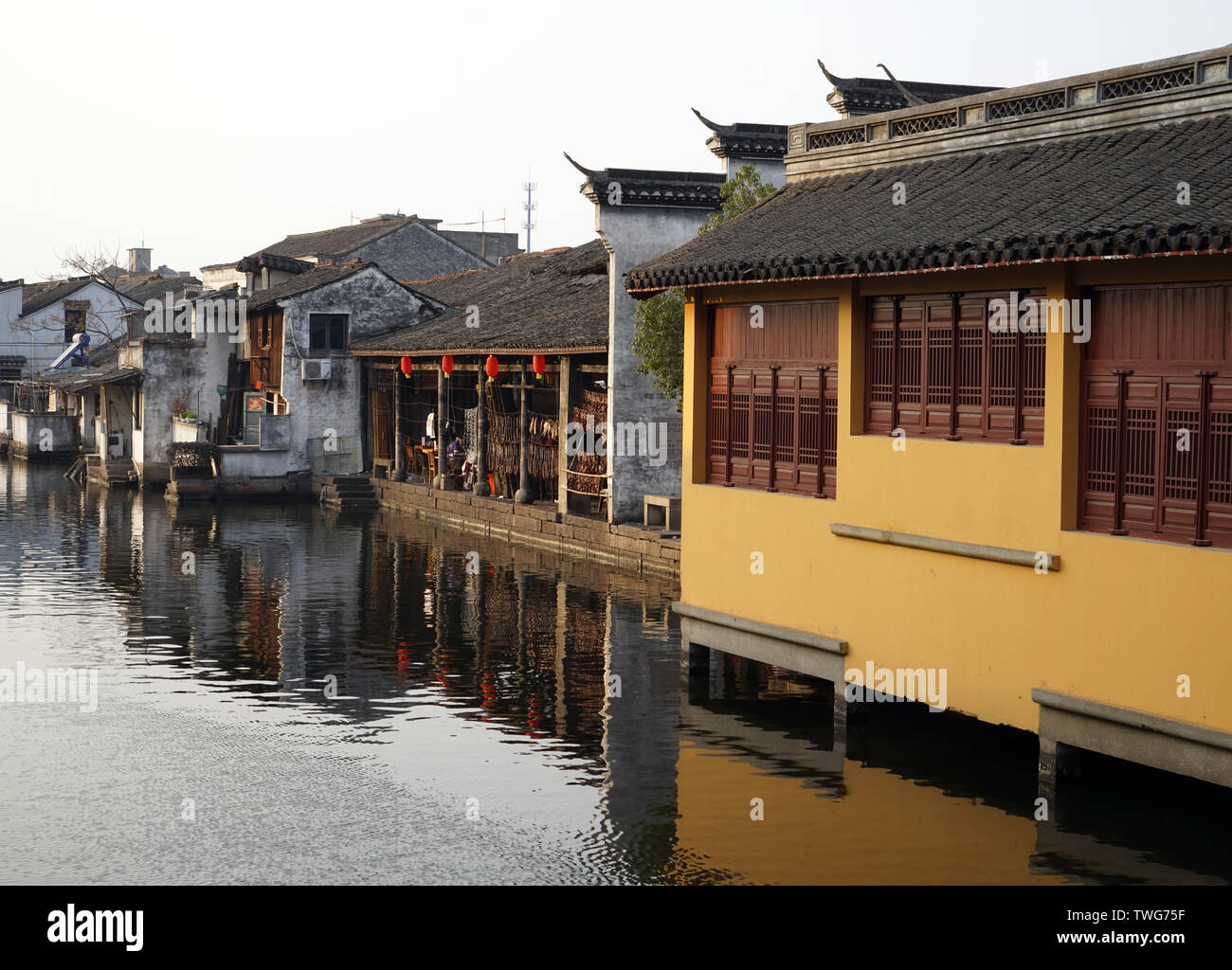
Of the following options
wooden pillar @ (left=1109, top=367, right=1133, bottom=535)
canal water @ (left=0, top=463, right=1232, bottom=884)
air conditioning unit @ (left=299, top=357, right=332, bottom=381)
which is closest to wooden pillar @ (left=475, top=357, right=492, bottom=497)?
air conditioning unit @ (left=299, top=357, right=332, bottom=381)

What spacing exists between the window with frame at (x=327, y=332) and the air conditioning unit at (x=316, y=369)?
0.24m

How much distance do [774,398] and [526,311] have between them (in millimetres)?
19989

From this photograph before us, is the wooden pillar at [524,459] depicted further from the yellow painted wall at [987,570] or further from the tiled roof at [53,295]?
the tiled roof at [53,295]

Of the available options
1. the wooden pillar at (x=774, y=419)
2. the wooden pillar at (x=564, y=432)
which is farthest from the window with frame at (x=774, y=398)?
the wooden pillar at (x=564, y=432)

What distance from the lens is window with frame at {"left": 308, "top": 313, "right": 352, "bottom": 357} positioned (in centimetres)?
4162

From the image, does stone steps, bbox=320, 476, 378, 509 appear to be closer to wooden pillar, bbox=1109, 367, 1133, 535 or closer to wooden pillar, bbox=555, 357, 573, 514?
wooden pillar, bbox=555, 357, 573, 514

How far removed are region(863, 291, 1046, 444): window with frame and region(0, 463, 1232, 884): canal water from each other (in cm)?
285

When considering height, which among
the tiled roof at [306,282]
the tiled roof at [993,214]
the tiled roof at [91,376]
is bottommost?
the tiled roof at [91,376]

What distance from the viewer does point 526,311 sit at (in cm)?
3516

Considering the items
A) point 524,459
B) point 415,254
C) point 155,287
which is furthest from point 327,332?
point 155,287

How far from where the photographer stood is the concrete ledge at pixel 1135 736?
10.8m

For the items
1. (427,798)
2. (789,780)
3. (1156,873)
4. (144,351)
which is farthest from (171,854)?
(144,351)

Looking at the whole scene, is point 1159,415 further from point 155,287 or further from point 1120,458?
point 155,287
